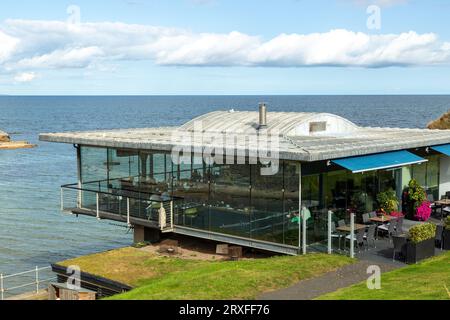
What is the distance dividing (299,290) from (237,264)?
3.05 meters

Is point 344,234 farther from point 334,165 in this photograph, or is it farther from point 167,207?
point 167,207

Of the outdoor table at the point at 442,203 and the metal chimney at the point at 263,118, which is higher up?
the metal chimney at the point at 263,118

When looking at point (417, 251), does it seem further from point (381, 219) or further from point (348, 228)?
point (381, 219)

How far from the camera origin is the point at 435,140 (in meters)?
22.6

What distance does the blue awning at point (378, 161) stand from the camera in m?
18.1

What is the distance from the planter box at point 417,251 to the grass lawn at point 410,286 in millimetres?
492

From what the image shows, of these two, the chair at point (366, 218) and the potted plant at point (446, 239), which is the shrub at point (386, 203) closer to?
the chair at point (366, 218)

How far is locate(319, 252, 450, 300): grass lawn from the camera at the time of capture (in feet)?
42.2

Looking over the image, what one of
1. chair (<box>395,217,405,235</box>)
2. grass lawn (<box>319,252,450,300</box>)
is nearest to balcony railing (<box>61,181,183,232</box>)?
chair (<box>395,217,405,235</box>)

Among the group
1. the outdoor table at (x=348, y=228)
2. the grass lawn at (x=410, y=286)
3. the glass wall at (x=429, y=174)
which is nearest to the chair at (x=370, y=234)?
the outdoor table at (x=348, y=228)

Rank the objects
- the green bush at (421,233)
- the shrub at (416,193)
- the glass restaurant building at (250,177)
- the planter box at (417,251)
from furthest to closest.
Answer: the shrub at (416,193), the glass restaurant building at (250,177), the green bush at (421,233), the planter box at (417,251)

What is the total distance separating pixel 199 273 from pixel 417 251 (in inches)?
235

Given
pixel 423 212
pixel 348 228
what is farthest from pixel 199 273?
pixel 423 212
